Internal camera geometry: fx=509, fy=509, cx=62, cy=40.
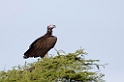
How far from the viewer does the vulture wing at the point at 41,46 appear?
19672 mm

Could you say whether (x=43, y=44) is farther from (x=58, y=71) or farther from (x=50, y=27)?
(x=58, y=71)

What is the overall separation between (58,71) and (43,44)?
7.06m

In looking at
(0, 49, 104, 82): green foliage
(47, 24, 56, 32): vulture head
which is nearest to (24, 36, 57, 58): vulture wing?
(47, 24, 56, 32): vulture head

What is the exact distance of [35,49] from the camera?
19953mm

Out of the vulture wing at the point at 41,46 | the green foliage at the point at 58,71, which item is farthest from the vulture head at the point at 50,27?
the green foliage at the point at 58,71

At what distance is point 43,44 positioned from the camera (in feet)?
66.6

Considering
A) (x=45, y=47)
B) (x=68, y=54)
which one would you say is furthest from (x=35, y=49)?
(x=68, y=54)

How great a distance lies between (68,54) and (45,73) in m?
1.04

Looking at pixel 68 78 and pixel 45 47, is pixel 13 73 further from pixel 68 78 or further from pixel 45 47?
pixel 45 47

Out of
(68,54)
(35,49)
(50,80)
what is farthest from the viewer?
(35,49)

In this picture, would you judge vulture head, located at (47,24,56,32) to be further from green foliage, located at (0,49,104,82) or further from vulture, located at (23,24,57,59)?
green foliage, located at (0,49,104,82)

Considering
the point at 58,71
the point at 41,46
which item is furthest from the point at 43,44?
the point at 58,71

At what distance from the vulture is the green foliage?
18.2 ft

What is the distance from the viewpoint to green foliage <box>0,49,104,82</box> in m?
13.2
